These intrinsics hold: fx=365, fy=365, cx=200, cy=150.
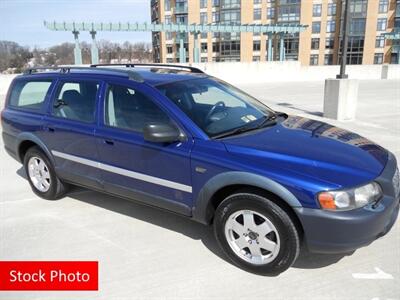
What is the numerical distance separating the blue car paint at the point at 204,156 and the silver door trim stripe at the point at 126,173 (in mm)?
33

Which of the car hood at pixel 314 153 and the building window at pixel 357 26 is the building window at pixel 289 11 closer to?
the building window at pixel 357 26

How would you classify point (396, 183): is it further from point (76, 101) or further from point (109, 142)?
point (76, 101)

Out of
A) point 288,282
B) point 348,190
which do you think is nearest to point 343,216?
point 348,190

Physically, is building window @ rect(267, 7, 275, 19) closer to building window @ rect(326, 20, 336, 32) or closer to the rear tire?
building window @ rect(326, 20, 336, 32)

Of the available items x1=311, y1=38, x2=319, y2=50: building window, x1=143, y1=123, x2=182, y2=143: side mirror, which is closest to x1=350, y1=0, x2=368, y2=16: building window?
x1=311, y1=38, x2=319, y2=50: building window

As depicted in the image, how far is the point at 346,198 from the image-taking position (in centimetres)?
267

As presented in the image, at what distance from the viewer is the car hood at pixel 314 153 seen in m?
2.77

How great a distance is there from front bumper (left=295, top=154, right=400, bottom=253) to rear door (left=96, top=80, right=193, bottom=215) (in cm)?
109

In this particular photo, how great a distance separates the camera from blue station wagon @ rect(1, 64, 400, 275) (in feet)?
8.96

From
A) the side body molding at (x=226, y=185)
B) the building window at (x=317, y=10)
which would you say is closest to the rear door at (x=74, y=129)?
the side body molding at (x=226, y=185)

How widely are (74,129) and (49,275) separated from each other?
1.59m

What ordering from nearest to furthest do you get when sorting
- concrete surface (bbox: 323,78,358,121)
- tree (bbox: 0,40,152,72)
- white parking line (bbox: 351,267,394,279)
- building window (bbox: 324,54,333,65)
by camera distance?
white parking line (bbox: 351,267,394,279) < concrete surface (bbox: 323,78,358,121) < tree (bbox: 0,40,152,72) < building window (bbox: 324,54,333,65)

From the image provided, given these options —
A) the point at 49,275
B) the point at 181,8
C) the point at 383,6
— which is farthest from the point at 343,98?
the point at 181,8

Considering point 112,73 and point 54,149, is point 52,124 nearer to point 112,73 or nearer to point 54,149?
point 54,149
